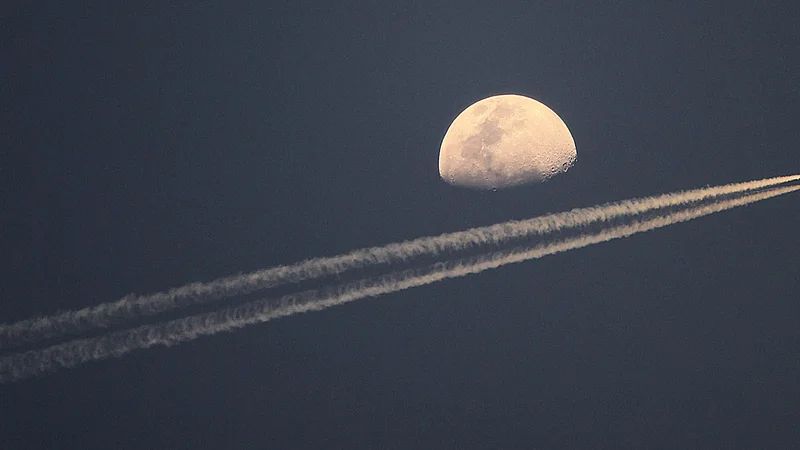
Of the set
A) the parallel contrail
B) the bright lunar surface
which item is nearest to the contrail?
the parallel contrail

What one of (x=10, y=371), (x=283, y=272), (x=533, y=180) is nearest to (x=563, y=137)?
(x=533, y=180)

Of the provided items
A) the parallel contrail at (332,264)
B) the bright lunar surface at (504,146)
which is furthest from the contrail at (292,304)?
the bright lunar surface at (504,146)

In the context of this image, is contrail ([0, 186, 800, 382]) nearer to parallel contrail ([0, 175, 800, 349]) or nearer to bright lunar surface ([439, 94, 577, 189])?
parallel contrail ([0, 175, 800, 349])

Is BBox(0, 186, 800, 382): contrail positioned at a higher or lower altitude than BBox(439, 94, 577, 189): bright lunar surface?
lower

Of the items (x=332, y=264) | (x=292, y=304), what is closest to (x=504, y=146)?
(x=332, y=264)

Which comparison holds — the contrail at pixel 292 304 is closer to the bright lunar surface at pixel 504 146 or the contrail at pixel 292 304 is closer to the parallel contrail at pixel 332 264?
the parallel contrail at pixel 332 264

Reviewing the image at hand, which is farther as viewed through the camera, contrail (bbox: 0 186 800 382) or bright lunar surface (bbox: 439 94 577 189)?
bright lunar surface (bbox: 439 94 577 189)
